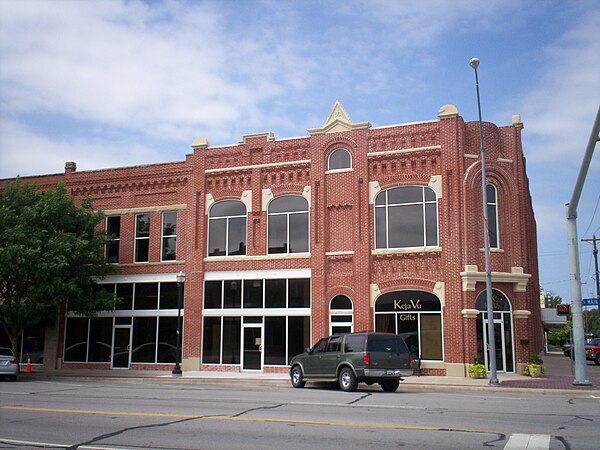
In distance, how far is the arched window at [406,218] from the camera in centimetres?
2773

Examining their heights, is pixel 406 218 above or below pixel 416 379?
above

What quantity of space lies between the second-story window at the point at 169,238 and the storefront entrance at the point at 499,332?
15.1 meters

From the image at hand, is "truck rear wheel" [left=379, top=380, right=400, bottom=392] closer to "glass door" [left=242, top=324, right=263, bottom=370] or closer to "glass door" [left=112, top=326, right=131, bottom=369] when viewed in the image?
"glass door" [left=242, top=324, right=263, bottom=370]

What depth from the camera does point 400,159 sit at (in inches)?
1121

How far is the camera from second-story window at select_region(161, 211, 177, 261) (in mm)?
32438

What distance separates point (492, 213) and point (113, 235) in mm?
18742

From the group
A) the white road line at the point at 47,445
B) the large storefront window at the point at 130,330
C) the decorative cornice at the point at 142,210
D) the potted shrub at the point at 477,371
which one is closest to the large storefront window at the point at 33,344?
the large storefront window at the point at 130,330

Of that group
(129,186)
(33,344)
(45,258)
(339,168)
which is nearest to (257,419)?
(339,168)

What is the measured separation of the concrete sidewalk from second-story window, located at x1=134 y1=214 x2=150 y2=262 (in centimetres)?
583

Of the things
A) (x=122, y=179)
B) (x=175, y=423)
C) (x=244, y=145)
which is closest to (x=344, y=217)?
(x=244, y=145)

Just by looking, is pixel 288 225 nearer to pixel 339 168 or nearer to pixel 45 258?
pixel 339 168

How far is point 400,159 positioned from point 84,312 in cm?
1638

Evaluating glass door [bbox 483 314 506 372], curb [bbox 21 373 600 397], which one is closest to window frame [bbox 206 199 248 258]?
curb [bbox 21 373 600 397]

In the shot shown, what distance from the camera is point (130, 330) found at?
32188 mm
